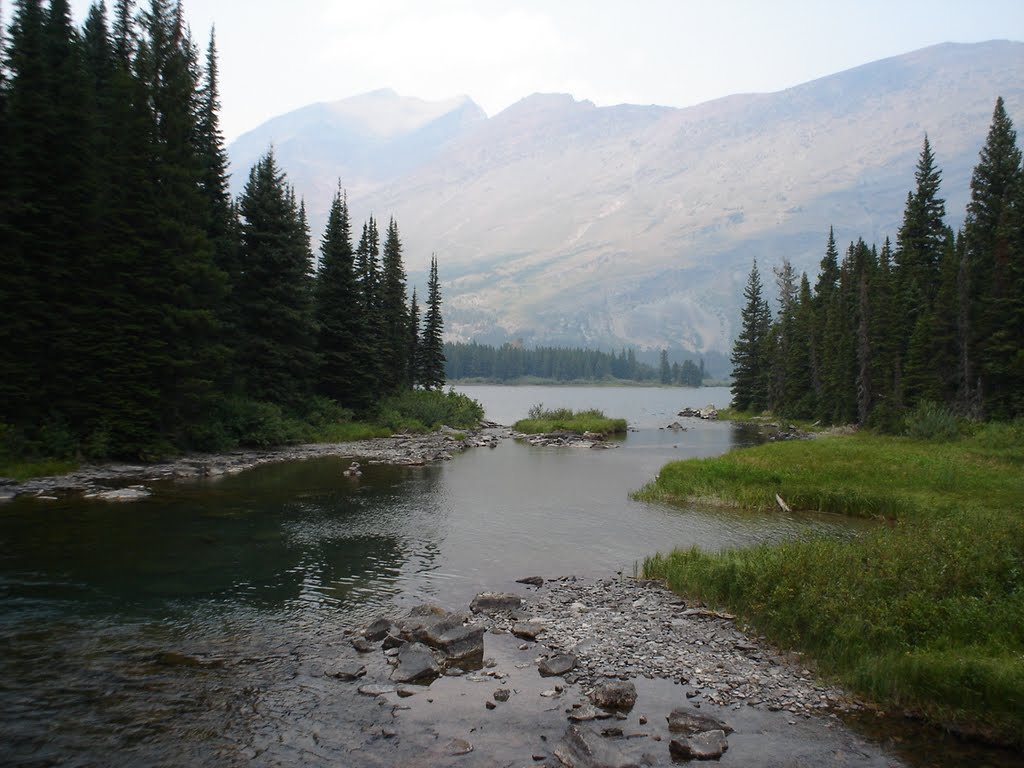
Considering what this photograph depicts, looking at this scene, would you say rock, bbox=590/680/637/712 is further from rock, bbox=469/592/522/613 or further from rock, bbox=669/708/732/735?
rock, bbox=469/592/522/613

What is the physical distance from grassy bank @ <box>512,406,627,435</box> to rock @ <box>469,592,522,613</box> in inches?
2091

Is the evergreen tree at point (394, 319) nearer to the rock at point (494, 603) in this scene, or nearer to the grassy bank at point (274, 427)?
the grassy bank at point (274, 427)

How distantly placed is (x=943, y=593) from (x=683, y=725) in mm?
6797

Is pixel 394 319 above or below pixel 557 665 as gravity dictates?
above

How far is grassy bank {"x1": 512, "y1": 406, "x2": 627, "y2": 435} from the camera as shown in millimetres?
70731

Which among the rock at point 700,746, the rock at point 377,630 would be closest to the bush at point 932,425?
the rock at point 700,746

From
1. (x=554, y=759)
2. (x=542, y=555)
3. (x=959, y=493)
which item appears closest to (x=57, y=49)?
(x=542, y=555)

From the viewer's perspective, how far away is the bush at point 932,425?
148 feet

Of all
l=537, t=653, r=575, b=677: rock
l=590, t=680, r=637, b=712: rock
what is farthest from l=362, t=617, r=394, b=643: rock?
l=590, t=680, r=637, b=712: rock

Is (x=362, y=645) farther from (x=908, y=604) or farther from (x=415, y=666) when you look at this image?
(x=908, y=604)

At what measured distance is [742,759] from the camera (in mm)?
9539

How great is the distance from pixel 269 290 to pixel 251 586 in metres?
36.5

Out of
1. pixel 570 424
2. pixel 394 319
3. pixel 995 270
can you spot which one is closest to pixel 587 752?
pixel 995 270

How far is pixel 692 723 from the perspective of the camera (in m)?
10.4
